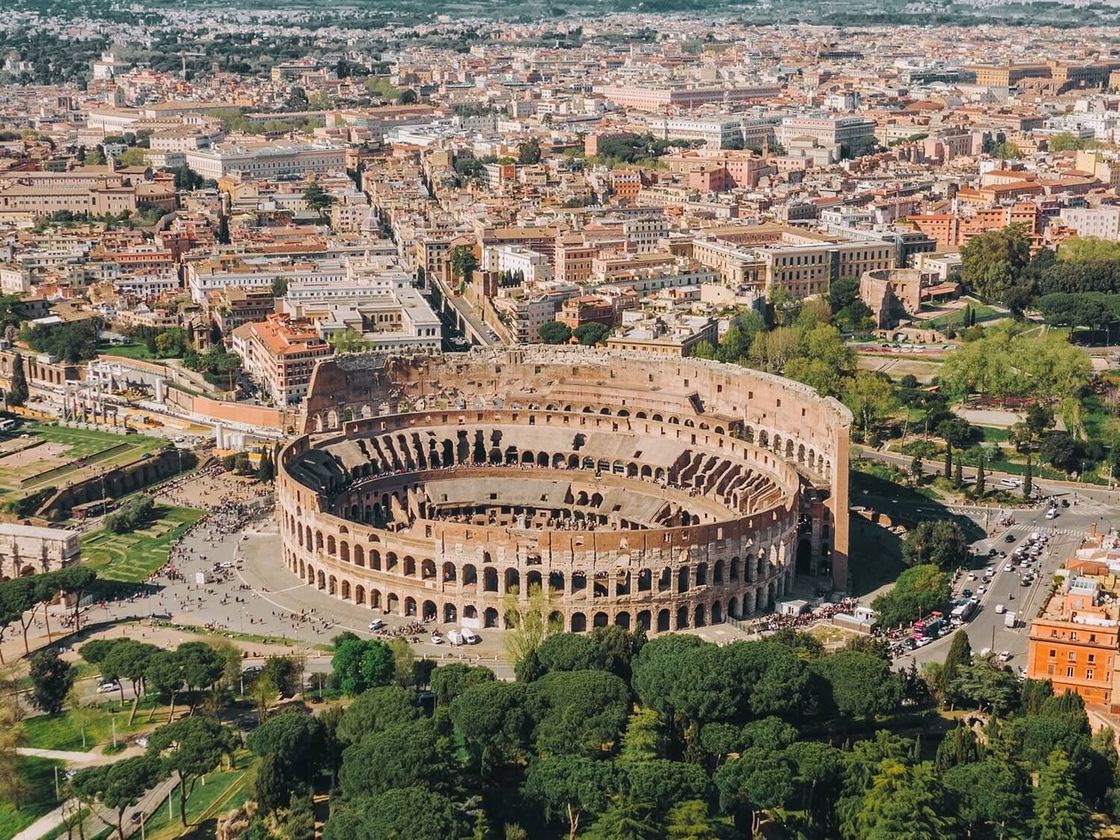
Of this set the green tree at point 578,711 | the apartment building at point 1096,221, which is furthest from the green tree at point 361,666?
the apartment building at point 1096,221

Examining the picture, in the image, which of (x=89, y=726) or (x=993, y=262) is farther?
(x=993, y=262)

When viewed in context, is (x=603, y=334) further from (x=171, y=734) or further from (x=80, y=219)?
(x=80, y=219)

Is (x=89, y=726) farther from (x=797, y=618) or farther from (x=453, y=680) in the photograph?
(x=797, y=618)

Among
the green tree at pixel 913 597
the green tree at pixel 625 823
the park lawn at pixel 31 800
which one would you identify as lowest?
the park lawn at pixel 31 800

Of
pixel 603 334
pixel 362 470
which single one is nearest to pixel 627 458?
pixel 362 470

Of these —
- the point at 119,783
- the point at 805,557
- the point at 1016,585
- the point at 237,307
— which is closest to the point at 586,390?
the point at 805,557

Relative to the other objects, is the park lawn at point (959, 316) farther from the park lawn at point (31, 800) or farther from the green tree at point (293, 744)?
the park lawn at point (31, 800)
